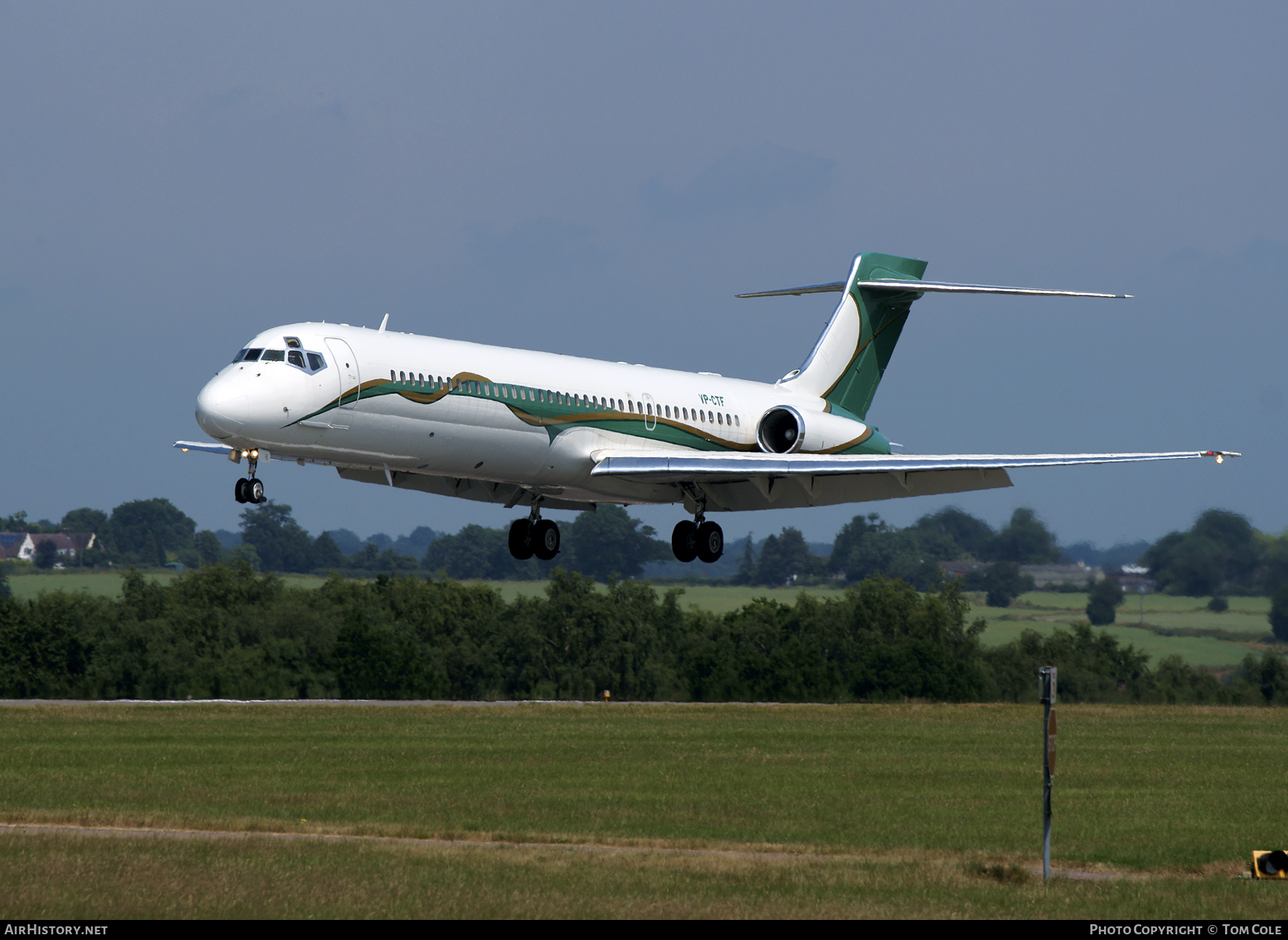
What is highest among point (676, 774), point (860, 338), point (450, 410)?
point (860, 338)

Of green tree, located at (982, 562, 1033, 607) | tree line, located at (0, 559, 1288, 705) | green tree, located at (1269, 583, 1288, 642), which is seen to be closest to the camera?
green tree, located at (1269, 583, 1288, 642)

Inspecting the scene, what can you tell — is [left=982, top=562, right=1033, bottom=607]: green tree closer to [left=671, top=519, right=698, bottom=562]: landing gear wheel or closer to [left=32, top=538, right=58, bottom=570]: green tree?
[left=671, top=519, right=698, bottom=562]: landing gear wheel

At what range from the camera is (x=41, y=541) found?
161750 mm

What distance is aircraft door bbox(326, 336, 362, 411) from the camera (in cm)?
2778

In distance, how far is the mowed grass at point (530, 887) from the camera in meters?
23.0

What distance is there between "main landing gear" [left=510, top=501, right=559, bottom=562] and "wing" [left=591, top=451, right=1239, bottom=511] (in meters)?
2.75

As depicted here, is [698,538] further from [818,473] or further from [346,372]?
[346,372]

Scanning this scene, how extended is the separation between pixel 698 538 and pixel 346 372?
10034 millimetres

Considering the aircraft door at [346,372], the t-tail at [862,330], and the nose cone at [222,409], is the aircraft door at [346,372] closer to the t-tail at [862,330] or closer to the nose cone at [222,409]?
the nose cone at [222,409]

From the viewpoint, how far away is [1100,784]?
58.7 m

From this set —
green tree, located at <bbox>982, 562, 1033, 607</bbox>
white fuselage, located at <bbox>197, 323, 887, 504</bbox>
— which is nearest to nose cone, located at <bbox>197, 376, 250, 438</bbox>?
white fuselage, located at <bbox>197, 323, 887, 504</bbox>

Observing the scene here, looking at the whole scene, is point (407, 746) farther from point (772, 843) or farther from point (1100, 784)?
point (772, 843)

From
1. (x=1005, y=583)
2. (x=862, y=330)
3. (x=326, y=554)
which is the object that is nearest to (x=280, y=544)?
(x=326, y=554)

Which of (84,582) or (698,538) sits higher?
(698,538)
